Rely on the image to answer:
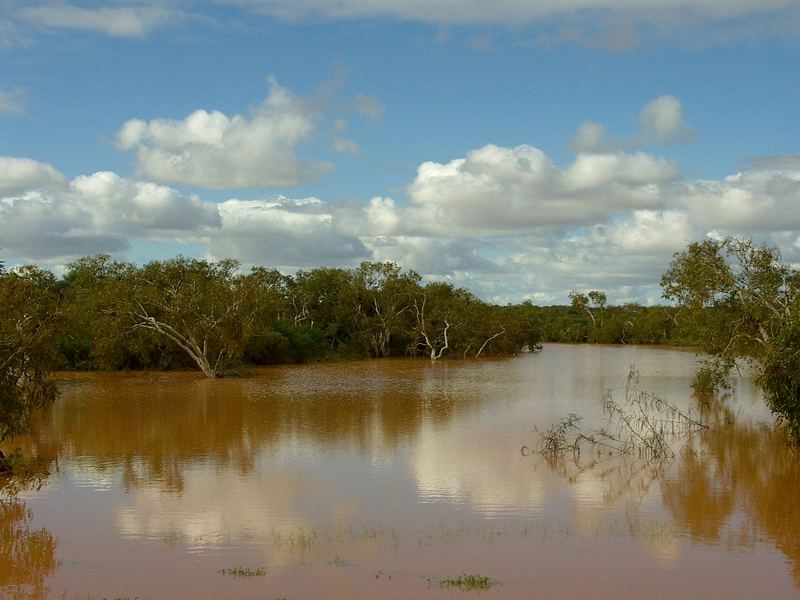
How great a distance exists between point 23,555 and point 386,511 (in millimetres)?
5374

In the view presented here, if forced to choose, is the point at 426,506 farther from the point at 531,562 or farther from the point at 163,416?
the point at 163,416

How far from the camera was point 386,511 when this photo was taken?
13.8 m

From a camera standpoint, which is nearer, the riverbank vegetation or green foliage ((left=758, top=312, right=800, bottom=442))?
green foliage ((left=758, top=312, right=800, bottom=442))

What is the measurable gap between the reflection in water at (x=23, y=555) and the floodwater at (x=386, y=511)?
40 millimetres

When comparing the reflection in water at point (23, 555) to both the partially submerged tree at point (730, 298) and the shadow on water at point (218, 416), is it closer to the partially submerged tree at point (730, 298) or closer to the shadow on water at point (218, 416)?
the shadow on water at point (218, 416)

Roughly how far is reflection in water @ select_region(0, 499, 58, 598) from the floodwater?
40mm

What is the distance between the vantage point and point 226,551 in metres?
11.4

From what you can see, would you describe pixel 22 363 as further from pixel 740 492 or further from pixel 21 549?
pixel 740 492

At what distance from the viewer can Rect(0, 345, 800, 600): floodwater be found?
10.3 meters

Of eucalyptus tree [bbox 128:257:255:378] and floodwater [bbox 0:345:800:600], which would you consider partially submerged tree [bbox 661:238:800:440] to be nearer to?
floodwater [bbox 0:345:800:600]

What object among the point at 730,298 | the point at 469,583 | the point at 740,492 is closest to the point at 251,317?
the point at 730,298

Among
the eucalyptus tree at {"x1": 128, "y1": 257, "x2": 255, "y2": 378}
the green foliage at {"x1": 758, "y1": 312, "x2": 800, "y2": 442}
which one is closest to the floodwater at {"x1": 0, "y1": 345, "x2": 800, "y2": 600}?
the green foliage at {"x1": 758, "y1": 312, "x2": 800, "y2": 442}

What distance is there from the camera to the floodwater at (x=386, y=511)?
10.3m

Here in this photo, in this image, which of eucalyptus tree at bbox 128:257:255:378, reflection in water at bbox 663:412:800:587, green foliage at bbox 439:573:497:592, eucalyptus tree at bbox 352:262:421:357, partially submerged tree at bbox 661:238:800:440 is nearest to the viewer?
green foliage at bbox 439:573:497:592
